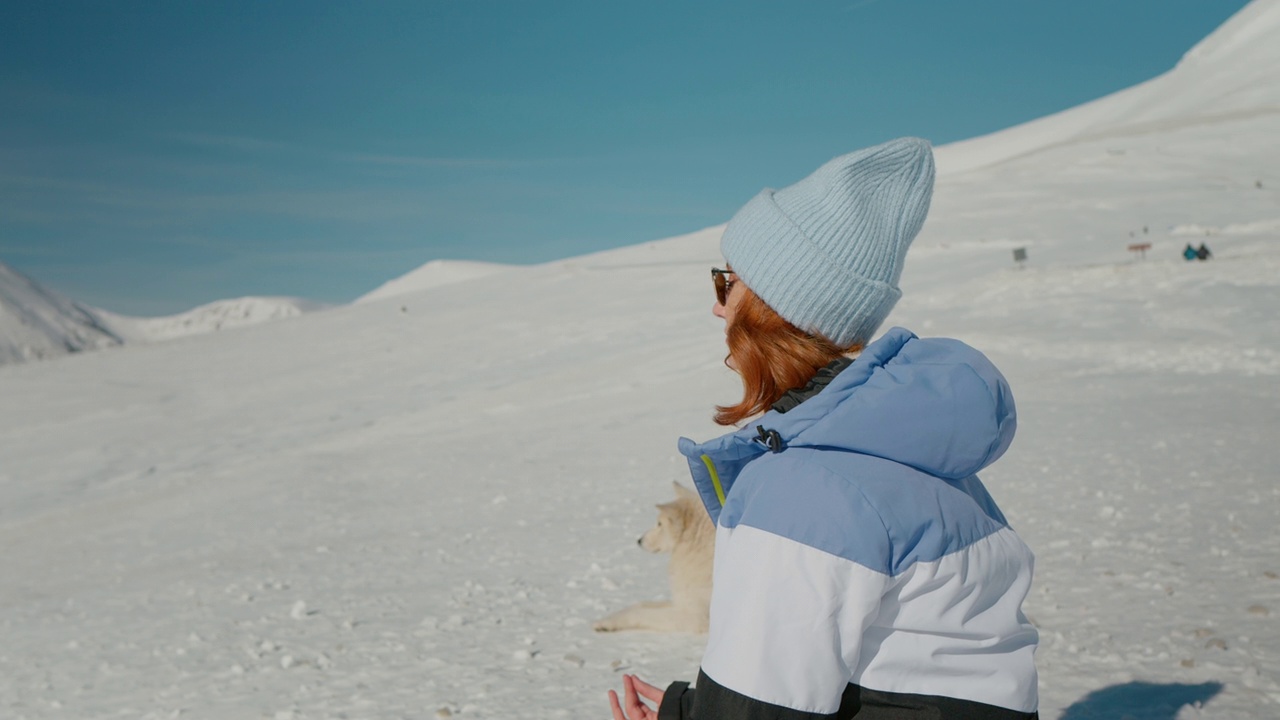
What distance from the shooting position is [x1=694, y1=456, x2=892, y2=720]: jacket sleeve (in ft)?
5.13

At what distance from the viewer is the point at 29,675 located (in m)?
6.11

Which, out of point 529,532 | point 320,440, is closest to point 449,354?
point 320,440

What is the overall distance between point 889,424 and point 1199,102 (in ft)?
224

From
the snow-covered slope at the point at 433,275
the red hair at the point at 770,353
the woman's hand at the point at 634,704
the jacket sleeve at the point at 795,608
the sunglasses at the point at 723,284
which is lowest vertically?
the woman's hand at the point at 634,704

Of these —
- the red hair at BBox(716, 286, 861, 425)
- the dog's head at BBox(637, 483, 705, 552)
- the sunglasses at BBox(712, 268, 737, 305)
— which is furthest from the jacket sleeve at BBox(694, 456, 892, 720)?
the dog's head at BBox(637, 483, 705, 552)

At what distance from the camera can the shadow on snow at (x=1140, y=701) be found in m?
4.13

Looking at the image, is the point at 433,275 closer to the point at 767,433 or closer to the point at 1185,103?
the point at 1185,103

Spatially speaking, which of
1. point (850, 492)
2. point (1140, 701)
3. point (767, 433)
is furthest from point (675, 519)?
point (850, 492)

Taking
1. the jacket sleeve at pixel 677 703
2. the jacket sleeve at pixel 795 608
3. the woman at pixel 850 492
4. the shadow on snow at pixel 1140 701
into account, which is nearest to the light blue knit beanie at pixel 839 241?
the woman at pixel 850 492

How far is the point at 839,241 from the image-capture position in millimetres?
1956

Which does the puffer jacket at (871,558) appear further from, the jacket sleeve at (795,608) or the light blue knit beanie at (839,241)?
the light blue knit beanie at (839,241)

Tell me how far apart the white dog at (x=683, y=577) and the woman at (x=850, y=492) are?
330 cm

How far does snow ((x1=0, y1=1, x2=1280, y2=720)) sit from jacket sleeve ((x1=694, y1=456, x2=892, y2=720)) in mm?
3168

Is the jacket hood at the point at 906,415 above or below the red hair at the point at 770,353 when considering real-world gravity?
below
